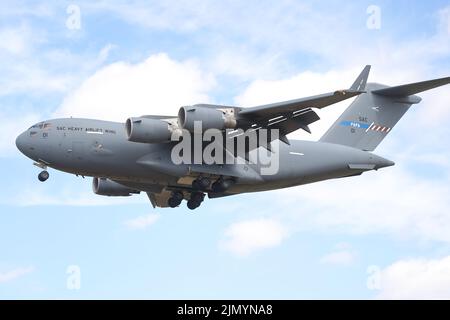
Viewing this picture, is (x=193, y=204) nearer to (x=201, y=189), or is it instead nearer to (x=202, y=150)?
(x=201, y=189)

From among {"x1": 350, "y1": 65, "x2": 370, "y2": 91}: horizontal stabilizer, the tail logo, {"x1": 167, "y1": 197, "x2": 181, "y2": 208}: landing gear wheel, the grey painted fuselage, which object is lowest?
{"x1": 167, "y1": 197, "x2": 181, "y2": 208}: landing gear wheel

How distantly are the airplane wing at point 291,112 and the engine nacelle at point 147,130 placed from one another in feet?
5.94

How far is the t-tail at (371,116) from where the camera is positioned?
2528 cm

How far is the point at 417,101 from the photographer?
85.4ft

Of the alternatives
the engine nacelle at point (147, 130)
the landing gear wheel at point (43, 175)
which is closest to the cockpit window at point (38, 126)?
the landing gear wheel at point (43, 175)

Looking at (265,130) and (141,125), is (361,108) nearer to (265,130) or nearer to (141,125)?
(265,130)

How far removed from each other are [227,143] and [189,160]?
3.44 ft

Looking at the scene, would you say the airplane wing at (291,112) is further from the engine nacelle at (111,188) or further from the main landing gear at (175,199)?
the engine nacelle at (111,188)

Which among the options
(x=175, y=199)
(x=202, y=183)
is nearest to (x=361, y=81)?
(x=202, y=183)

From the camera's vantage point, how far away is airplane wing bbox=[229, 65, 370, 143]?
20734 mm

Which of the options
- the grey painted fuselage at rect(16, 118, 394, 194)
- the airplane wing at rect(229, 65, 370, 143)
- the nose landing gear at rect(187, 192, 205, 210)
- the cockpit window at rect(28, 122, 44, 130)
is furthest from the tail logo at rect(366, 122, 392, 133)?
the cockpit window at rect(28, 122, 44, 130)

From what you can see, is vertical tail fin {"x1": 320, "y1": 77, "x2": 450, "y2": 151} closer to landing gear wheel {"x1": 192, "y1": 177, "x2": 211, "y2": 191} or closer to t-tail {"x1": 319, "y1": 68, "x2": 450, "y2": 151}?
A: t-tail {"x1": 319, "y1": 68, "x2": 450, "y2": 151}

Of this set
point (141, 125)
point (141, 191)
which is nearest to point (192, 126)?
point (141, 125)

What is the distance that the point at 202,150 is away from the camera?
2244cm
